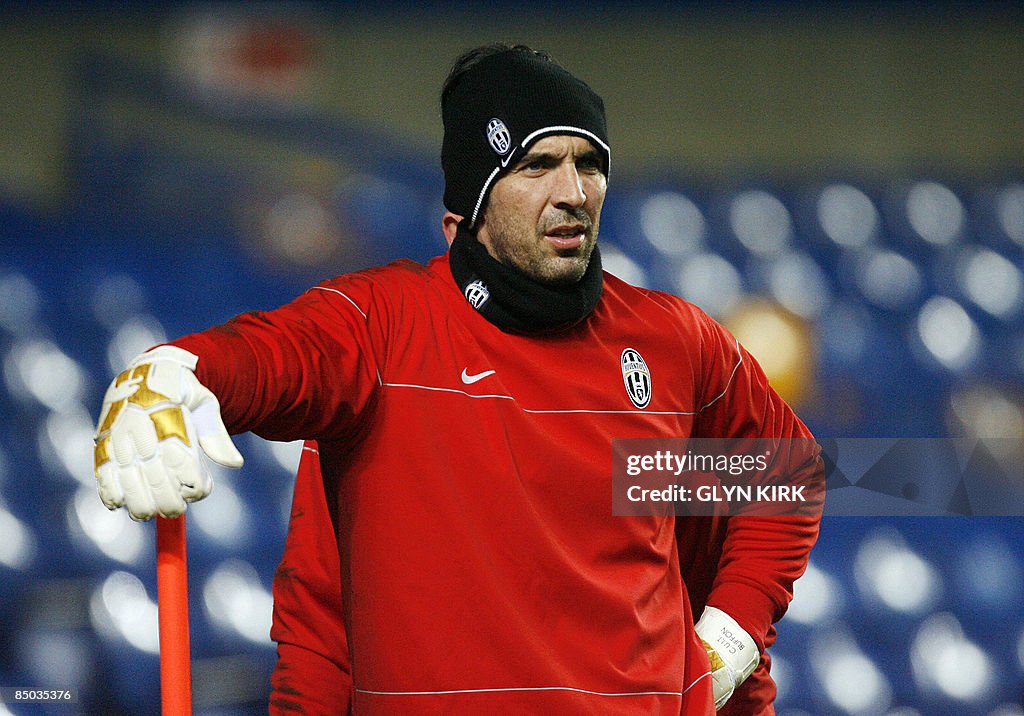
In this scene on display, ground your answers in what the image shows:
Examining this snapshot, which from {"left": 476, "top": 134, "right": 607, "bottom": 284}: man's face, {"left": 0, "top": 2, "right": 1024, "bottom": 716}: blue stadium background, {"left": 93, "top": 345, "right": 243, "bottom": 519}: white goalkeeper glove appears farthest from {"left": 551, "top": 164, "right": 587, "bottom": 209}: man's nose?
{"left": 0, "top": 2, "right": 1024, "bottom": 716}: blue stadium background

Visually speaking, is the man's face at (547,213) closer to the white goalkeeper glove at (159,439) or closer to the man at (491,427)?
the man at (491,427)

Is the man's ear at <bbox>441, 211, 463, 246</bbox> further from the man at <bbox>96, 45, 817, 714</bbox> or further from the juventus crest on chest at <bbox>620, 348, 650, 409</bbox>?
the juventus crest on chest at <bbox>620, 348, 650, 409</bbox>

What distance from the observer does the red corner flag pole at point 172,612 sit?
0.87m

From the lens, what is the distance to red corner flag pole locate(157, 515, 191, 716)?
34.2 inches

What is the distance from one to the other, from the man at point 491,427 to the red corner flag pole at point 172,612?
93 millimetres

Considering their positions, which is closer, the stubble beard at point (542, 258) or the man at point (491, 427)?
the man at point (491, 427)

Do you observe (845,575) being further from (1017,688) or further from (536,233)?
(536,233)

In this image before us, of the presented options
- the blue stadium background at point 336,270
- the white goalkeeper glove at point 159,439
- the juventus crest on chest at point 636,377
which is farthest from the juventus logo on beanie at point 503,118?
the blue stadium background at point 336,270

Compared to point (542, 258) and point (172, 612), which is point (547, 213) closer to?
point (542, 258)

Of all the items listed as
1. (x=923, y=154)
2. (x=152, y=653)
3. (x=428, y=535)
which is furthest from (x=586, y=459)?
(x=923, y=154)

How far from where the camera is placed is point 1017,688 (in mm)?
2445

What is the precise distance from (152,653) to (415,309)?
144 centimetres

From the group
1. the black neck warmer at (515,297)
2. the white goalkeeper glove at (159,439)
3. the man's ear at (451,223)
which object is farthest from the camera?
the man's ear at (451,223)

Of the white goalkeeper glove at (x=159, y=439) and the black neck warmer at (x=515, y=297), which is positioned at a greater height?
the black neck warmer at (x=515, y=297)
